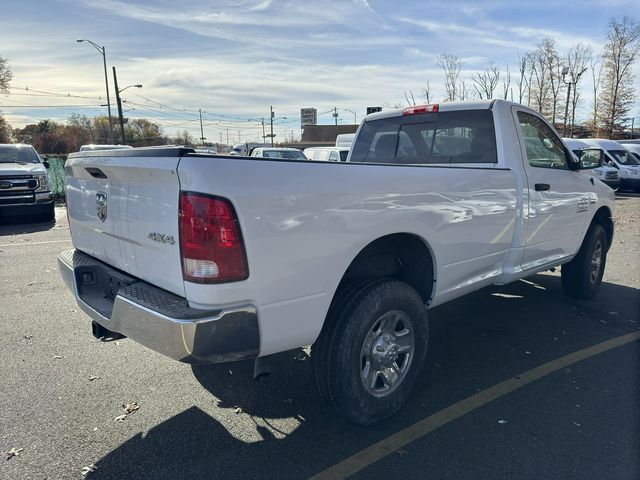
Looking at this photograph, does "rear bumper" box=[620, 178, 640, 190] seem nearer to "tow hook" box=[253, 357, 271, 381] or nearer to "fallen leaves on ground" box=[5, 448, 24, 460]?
"tow hook" box=[253, 357, 271, 381]

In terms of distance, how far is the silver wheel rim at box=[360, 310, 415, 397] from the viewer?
3.01 meters

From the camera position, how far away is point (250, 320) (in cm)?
234

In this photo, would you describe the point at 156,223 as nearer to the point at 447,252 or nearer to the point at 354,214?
the point at 354,214

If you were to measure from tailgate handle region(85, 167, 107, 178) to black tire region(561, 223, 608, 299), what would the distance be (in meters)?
4.92

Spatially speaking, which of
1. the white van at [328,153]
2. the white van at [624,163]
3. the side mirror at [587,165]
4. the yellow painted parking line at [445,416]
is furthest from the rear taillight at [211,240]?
the white van at [624,163]

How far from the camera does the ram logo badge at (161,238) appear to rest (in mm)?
2371

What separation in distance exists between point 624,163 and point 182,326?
22948 mm

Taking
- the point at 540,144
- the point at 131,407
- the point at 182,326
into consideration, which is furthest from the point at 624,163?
the point at 182,326

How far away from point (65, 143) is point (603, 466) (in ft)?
274

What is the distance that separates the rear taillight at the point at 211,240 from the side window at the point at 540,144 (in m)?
3.13

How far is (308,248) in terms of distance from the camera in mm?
2496

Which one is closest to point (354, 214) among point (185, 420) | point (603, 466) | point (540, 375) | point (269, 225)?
point (269, 225)

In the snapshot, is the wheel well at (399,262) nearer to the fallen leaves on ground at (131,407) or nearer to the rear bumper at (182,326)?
the rear bumper at (182,326)

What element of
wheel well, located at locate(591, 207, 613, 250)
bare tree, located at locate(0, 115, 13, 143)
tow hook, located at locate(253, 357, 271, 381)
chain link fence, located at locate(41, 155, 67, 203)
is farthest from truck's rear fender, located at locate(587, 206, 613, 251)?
bare tree, located at locate(0, 115, 13, 143)
